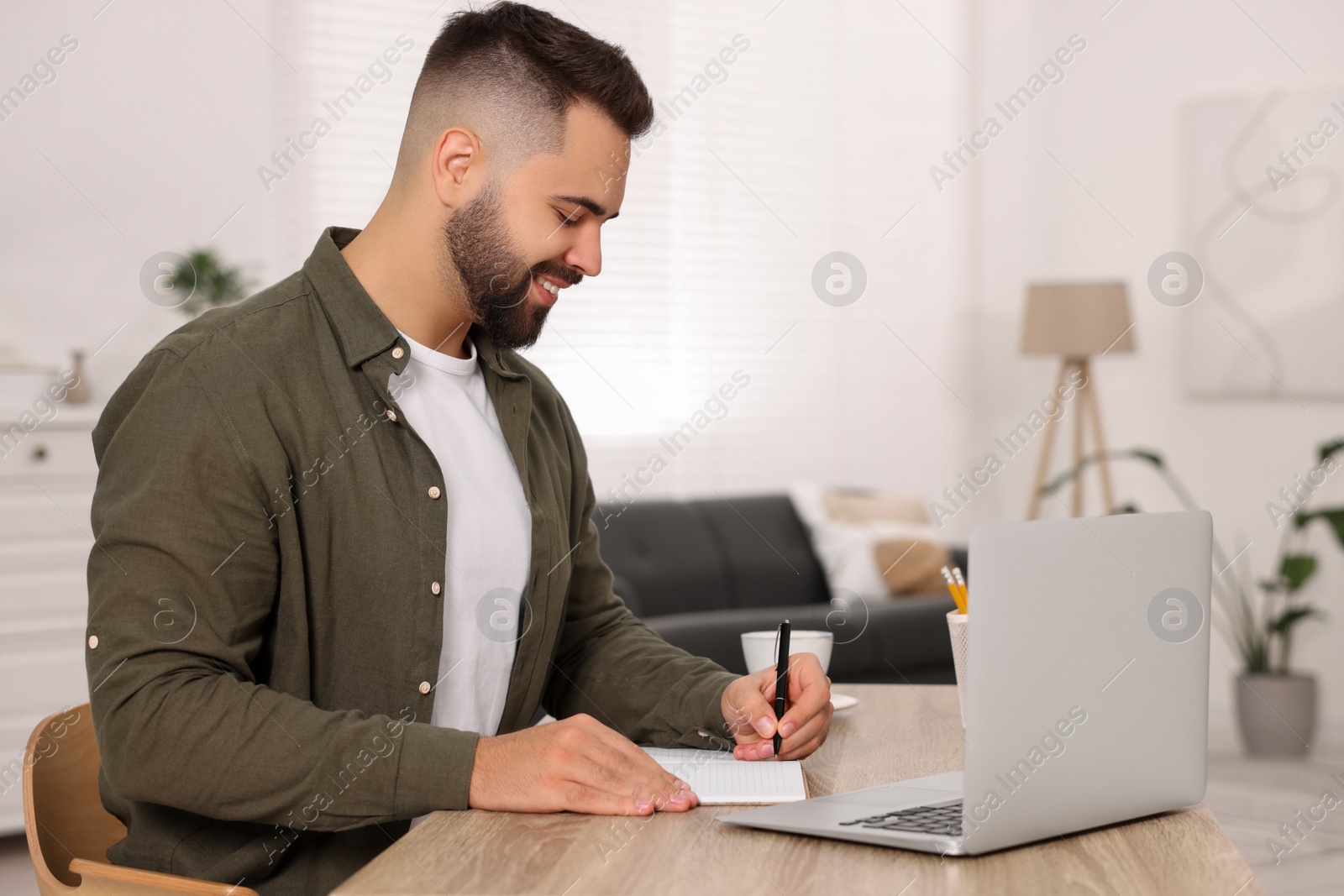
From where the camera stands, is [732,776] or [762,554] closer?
[732,776]

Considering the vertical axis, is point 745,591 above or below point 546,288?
below

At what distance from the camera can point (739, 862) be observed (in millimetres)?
913

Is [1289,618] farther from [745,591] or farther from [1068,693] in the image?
[1068,693]

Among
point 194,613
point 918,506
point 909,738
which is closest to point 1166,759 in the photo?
point 909,738

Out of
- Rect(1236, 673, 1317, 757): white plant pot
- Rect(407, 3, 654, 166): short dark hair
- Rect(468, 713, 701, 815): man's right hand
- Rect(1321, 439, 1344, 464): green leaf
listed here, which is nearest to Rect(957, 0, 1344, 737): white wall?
Rect(1236, 673, 1317, 757): white plant pot

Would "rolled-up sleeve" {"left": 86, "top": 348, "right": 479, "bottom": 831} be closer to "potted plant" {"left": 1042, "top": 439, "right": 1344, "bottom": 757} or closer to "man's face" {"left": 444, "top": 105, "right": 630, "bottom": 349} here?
"man's face" {"left": 444, "top": 105, "right": 630, "bottom": 349}

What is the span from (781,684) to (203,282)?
2878mm

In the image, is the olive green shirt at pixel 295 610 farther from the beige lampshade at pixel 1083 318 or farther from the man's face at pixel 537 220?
the beige lampshade at pixel 1083 318

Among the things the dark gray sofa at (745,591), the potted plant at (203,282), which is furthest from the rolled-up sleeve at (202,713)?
the potted plant at (203,282)

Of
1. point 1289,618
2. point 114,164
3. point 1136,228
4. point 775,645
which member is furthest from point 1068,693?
point 1136,228

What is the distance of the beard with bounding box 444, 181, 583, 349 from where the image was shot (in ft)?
4.66

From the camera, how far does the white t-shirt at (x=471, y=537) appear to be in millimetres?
1389

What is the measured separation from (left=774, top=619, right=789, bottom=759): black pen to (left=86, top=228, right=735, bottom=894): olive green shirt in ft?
0.27

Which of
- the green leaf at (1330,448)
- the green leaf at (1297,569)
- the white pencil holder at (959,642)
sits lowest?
the green leaf at (1297,569)
